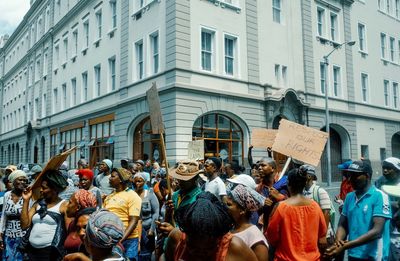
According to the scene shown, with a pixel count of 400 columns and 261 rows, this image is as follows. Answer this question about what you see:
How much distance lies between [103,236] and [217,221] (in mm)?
758

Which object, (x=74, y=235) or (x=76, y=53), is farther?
(x=76, y=53)

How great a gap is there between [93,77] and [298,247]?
2191 centimetres

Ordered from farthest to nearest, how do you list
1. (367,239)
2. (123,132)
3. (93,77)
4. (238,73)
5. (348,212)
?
(93,77)
(123,132)
(238,73)
(348,212)
(367,239)

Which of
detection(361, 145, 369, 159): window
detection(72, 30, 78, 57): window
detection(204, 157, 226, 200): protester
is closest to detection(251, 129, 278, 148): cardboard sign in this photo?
detection(204, 157, 226, 200): protester

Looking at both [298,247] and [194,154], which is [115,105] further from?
[298,247]

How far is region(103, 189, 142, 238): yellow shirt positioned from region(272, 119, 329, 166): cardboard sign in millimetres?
2145

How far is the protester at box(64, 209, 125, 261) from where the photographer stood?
2398 millimetres

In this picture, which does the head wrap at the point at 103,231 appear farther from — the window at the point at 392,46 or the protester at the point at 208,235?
the window at the point at 392,46

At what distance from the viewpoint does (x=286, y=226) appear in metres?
3.31

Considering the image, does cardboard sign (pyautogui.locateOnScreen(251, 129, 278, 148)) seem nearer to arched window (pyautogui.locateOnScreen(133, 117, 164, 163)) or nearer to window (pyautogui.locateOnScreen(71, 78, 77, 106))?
arched window (pyautogui.locateOnScreen(133, 117, 164, 163))

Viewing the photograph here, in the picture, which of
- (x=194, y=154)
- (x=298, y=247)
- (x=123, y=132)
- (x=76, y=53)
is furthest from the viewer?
(x=76, y=53)

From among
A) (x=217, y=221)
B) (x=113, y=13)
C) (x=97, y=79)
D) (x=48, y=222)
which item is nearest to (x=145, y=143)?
(x=97, y=79)

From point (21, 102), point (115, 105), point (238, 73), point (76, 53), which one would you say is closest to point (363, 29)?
point (238, 73)

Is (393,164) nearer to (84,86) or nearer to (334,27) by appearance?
(334,27)
